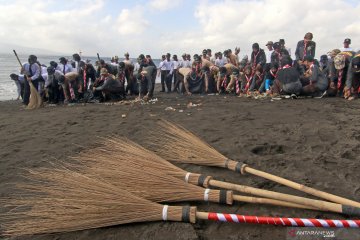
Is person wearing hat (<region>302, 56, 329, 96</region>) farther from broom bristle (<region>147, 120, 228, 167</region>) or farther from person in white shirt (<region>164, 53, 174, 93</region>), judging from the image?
person in white shirt (<region>164, 53, 174, 93</region>)

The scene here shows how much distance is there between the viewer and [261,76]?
972 cm

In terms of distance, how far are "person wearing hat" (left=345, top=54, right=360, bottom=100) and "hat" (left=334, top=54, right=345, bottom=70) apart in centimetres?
29

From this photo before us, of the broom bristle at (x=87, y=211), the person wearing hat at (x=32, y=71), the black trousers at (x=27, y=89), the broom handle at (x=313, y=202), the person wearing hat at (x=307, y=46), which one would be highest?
the person wearing hat at (x=307, y=46)

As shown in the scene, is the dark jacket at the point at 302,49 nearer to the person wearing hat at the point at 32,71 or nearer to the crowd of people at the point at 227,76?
the crowd of people at the point at 227,76

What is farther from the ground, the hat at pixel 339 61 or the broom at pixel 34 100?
the hat at pixel 339 61

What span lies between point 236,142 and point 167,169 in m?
1.64

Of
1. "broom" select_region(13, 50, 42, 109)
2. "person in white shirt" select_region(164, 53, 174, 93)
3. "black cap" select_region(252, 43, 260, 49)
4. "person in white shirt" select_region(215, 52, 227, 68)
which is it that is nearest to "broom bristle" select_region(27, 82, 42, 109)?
"broom" select_region(13, 50, 42, 109)

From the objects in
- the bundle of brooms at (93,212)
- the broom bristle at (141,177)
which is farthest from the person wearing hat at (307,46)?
the bundle of brooms at (93,212)

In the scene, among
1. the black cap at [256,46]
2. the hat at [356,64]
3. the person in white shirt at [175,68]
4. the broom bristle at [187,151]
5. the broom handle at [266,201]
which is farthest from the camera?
the person in white shirt at [175,68]

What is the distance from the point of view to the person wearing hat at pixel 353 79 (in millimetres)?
7516

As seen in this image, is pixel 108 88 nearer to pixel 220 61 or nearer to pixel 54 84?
pixel 54 84

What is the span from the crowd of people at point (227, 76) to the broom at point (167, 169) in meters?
5.83

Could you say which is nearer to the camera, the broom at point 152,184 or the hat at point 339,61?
the broom at point 152,184

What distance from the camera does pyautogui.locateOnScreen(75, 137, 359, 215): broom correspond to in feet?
7.94
